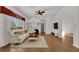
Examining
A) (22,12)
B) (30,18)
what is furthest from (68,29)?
(22,12)

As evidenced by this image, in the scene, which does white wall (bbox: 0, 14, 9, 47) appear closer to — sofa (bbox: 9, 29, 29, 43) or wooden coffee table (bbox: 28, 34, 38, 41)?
sofa (bbox: 9, 29, 29, 43)

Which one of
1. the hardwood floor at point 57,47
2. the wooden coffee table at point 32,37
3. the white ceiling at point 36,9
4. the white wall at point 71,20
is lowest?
the hardwood floor at point 57,47

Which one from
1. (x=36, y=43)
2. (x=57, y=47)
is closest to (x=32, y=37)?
(x=36, y=43)

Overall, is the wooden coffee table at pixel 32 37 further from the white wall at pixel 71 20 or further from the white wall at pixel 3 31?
the white wall at pixel 71 20

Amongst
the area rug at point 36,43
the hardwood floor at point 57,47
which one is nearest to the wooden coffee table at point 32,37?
the area rug at point 36,43

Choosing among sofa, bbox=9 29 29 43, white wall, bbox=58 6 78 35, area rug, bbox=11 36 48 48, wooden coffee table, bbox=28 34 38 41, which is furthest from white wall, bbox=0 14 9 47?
white wall, bbox=58 6 78 35

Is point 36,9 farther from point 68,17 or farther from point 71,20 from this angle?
point 71,20

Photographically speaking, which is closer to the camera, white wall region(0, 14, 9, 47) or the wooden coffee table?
white wall region(0, 14, 9, 47)

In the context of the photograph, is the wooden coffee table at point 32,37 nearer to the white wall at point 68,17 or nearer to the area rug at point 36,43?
the area rug at point 36,43

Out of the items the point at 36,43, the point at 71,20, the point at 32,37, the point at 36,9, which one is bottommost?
the point at 36,43

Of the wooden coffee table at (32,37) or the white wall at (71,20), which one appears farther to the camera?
the wooden coffee table at (32,37)

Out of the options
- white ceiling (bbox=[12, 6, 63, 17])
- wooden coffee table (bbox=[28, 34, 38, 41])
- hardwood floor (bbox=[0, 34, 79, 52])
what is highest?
white ceiling (bbox=[12, 6, 63, 17])

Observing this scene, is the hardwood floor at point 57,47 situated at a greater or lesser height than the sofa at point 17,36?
lesser
